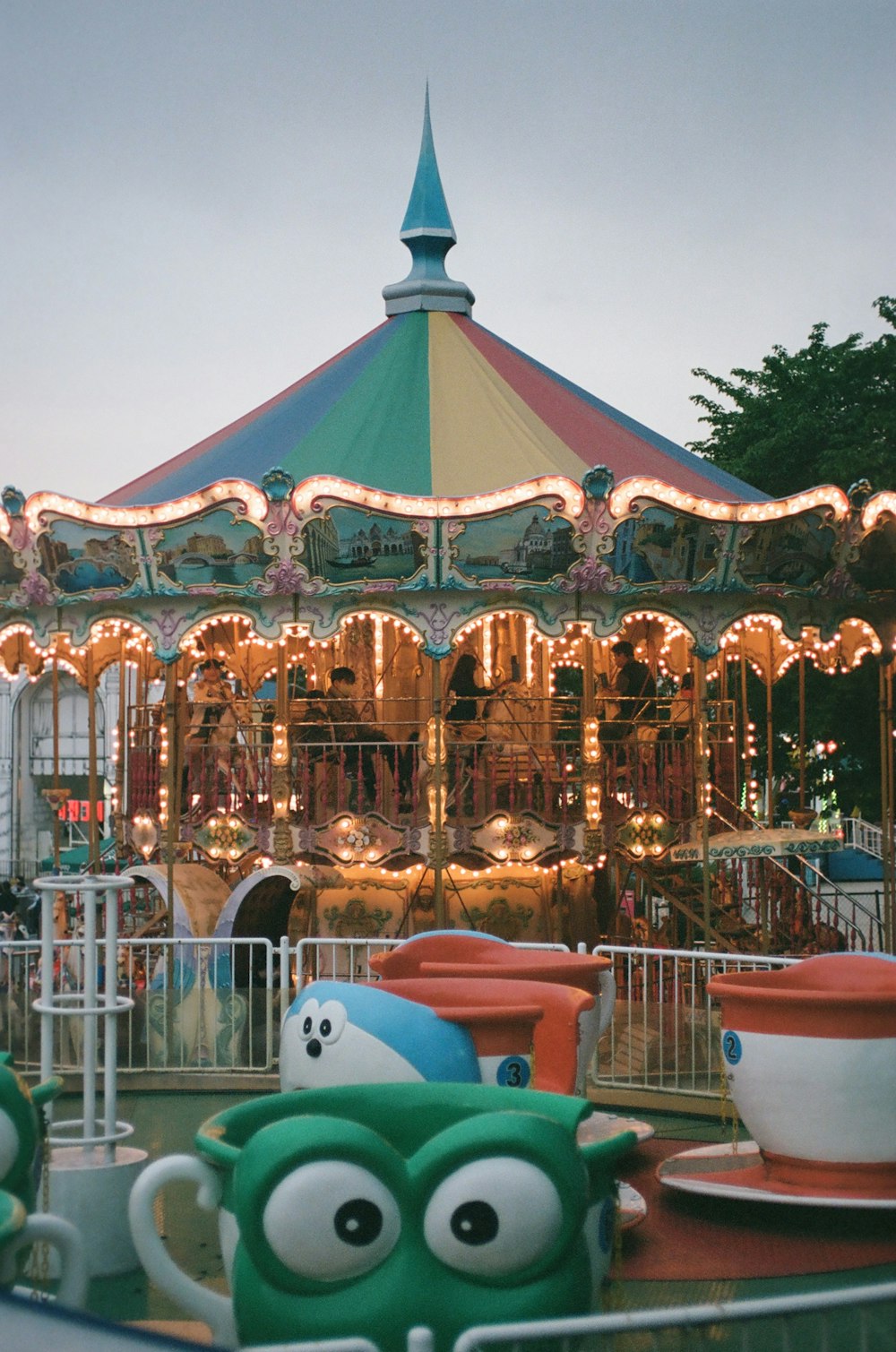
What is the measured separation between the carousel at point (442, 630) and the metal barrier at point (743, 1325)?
834cm

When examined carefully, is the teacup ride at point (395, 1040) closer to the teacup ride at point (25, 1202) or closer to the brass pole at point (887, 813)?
the teacup ride at point (25, 1202)

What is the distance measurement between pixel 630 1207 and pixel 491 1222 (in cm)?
274

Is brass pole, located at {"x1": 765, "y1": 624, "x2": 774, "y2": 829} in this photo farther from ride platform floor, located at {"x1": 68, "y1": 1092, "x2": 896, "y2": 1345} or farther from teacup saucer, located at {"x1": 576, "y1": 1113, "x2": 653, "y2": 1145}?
teacup saucer, located at {"x1": 576, "y1": 1113, "x2": 653, "y2": 1145}

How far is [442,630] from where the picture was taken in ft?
42.6

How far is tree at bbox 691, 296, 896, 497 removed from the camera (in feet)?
74.5

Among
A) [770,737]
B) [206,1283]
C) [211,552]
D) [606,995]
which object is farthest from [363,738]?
[206,1283]

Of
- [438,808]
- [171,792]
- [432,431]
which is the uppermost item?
[432,431]

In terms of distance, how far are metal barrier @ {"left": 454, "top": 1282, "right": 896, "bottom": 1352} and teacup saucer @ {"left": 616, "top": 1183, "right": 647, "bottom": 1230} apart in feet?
8.66

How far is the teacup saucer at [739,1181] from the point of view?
6.48 metres

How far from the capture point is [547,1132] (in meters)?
4.18

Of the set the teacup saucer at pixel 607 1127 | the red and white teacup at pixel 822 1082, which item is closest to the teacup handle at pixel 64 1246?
the teacup saucer at pixel 607 1127

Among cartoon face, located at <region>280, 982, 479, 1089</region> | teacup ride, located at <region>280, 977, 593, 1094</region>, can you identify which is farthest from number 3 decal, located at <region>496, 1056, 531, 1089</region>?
cartoon face, located at <region>280, 982, 479, 1089</region>

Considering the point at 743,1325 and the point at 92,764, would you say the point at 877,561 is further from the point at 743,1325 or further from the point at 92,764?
the point at 743,1325

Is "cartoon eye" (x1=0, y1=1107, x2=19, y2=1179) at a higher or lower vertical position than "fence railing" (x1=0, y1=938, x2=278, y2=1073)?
higher
